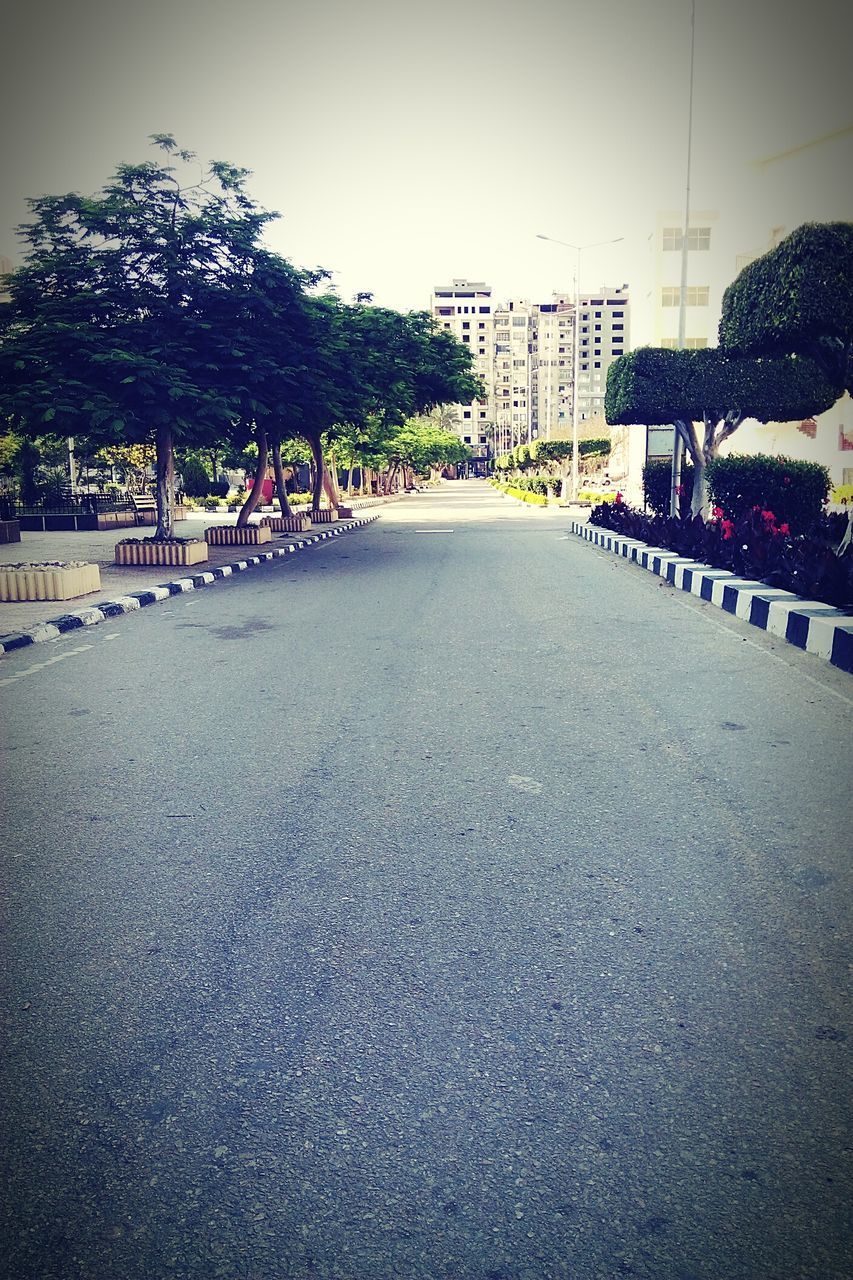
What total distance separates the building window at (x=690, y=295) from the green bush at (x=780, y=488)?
2241 inches

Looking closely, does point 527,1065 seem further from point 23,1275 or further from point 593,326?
point 593,326

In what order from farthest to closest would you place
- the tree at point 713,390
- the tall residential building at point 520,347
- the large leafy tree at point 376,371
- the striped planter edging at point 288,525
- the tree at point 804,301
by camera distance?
the tall residential building at point 520,347 → the striped planter edging at point 288,525 → the large leafy tree at point 376,371 → the tree at point 713,390 → the tree at point 804,301

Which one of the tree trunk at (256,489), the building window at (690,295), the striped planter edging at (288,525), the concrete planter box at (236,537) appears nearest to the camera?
the concrete planter box at (236,537)

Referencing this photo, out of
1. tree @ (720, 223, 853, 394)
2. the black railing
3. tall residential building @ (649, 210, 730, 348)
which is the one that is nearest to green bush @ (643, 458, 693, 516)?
tree @ (720, 223, 853, 394)

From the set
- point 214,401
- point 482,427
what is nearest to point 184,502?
point 214,401

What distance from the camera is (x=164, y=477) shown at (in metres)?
18.0

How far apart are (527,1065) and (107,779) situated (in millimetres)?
3232

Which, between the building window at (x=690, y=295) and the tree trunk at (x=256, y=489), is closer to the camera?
the tree trunk at (x=256, y=489)

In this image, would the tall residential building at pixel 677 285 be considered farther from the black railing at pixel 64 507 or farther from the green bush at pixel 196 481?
the black railing at pixel 64 507

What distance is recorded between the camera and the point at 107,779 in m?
5.16

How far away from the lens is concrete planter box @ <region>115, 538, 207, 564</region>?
17.7 m

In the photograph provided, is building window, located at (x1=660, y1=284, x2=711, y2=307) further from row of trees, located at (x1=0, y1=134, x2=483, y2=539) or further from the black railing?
row of trees, located at (x1=0, y1=134, x2=483, y2=539)

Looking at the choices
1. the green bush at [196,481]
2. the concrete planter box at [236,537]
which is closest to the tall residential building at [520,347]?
the green bush at [196,481]

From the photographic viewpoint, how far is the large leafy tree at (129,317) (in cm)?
1529
